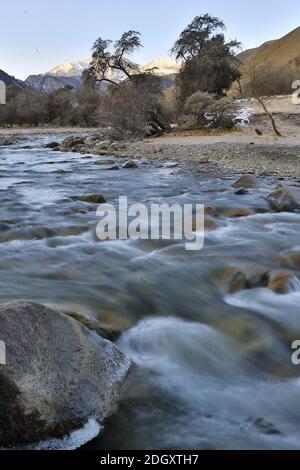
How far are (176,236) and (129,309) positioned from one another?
257cm

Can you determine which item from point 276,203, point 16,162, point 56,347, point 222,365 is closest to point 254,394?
point 222,365

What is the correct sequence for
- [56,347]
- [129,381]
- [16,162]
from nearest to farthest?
[56,347] < [129,381] < [16,162]

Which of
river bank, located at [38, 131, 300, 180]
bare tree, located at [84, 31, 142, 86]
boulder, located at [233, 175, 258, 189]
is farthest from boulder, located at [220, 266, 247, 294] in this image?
bare tree, located at [84, 31, 142, 86]

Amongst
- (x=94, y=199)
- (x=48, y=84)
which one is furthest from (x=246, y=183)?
(x=48, y=84)

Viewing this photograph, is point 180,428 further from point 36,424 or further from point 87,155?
point 87,155

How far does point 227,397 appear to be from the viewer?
3.17 meters

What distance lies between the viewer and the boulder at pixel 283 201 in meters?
8.23

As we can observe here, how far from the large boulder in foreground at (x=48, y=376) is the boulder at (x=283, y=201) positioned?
5908 millimetres

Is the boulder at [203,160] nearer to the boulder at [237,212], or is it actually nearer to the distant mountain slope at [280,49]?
the boulder at [237,212]

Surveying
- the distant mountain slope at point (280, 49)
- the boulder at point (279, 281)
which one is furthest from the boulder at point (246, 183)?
the distant mountain slope at point (280, 49)

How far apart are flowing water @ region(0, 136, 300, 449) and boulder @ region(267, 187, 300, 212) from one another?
0.18m

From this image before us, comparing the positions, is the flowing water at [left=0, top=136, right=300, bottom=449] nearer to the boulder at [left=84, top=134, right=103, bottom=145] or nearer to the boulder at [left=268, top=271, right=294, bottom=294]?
the boulder at [left=268, top=271, right=294, bottom=294]

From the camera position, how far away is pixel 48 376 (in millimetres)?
2559

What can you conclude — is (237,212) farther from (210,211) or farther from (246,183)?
(246,183)
